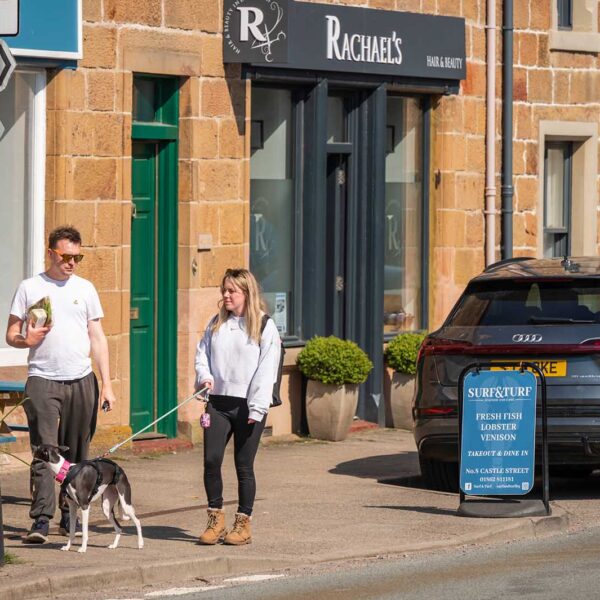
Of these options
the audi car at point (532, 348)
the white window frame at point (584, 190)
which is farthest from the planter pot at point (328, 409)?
the white window frame at point (584, 190)

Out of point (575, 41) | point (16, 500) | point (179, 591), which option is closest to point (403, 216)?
point (575, 41)

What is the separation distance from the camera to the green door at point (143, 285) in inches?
612

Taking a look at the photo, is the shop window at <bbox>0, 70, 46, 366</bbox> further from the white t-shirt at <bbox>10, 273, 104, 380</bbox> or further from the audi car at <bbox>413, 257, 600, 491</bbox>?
the audi car at <bbox>413, 257, 600, 491</bbox>

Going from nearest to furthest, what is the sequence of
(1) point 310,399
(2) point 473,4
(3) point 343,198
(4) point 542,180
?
(1) point 310,399, (3) point 343,198, (2) point 473,4, (4) point 542,180

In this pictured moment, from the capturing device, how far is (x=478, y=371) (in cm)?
1193

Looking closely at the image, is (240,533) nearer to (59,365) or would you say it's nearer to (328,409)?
(59,365)

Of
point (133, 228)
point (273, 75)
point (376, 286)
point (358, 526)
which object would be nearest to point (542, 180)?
point (376, 286)

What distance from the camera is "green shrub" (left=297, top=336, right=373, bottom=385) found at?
16.6m

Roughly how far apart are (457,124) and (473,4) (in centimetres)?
134

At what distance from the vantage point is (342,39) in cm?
1712

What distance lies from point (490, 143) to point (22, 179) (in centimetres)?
671

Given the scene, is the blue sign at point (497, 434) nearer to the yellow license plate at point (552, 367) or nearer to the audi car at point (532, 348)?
the audi car at point (532, 348)

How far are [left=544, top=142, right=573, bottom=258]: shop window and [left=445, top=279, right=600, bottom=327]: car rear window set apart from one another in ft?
27.0

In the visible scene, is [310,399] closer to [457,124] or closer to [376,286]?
[376,286]
